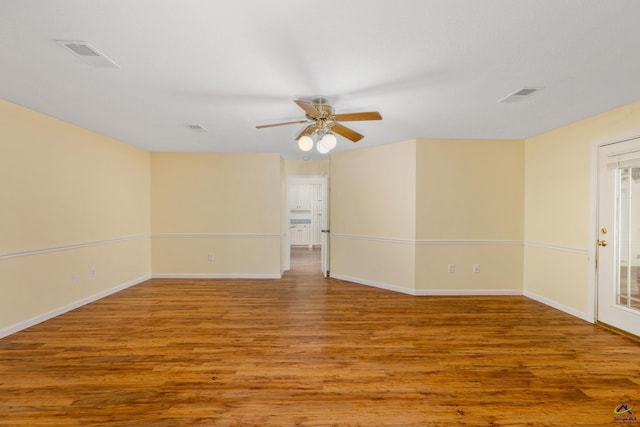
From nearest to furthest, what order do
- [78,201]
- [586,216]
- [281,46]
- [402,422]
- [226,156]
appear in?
1. [402,422]
2. [281,46]
3. [586,216]
4. [78,201]
5. [226,156]

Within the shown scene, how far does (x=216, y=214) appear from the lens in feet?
17.4

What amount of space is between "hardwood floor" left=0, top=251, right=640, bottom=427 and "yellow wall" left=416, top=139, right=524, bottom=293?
27.0 inches

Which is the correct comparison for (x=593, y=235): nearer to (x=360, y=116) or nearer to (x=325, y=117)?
(x=360, y=116)

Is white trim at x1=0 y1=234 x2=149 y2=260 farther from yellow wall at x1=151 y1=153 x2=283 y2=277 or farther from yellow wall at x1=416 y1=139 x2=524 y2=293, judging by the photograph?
yellow wall at x1=416 y1=139 x2=524 y2=293

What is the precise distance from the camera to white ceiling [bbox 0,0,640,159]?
1.55 metres

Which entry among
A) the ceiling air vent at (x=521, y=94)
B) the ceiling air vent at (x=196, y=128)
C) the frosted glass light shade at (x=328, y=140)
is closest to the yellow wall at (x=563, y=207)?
the ceiling air vent at (x=521, y=94)

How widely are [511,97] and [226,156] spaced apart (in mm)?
4409

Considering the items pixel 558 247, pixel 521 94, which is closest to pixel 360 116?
pixel 521 94

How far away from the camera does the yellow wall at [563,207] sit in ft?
10.8

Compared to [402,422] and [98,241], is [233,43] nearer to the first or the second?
[402,422]

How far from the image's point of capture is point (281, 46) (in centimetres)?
186

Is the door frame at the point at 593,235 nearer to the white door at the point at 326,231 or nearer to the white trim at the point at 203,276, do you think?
the white door at the point at 326,231

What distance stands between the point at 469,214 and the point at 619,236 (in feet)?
5.27

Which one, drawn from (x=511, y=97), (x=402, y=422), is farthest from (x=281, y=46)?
→ (x=402, y=422)
